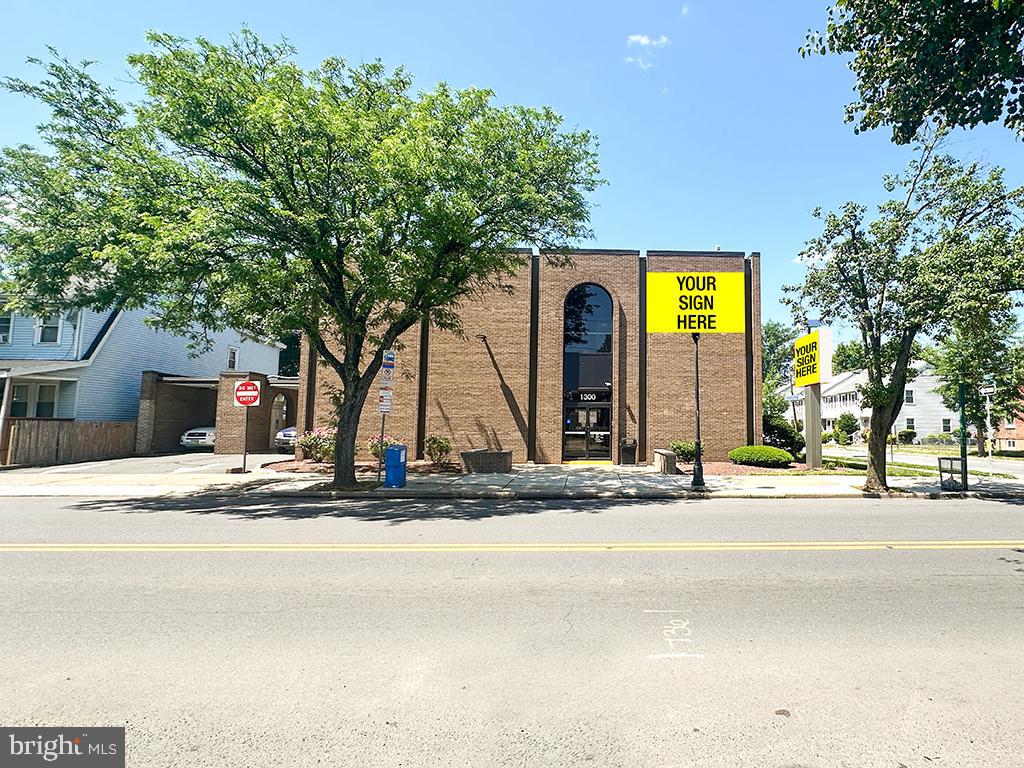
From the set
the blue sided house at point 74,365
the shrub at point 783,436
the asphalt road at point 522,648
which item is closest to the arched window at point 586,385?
the shrub at point 783,436

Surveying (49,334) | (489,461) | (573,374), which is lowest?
(489,461)

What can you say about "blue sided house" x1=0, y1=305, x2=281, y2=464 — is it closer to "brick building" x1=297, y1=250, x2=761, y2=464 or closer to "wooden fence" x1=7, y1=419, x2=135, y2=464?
"wooden fence" x1=7, y1=419, x2=135, y2=464

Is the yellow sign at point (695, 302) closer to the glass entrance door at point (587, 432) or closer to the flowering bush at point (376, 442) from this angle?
the glass entrance door at point (587, 432)

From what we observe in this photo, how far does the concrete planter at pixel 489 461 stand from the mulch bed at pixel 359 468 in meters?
0.69

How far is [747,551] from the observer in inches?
293

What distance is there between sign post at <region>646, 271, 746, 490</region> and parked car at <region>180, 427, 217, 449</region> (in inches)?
887

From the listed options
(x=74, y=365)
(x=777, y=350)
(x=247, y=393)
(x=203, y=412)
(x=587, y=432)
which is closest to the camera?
(x=247, y=393)

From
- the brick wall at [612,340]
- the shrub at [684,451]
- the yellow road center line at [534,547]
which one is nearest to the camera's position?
the yellow road center line at [534,547]

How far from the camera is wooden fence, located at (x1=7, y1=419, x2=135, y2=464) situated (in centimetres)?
1958

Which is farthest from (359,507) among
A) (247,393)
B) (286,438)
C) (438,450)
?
(286,438)

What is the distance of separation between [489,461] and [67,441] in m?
17.3

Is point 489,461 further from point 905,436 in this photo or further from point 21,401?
point 905,436

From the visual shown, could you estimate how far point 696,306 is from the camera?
16.4 meters

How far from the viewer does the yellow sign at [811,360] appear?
20266 mm
